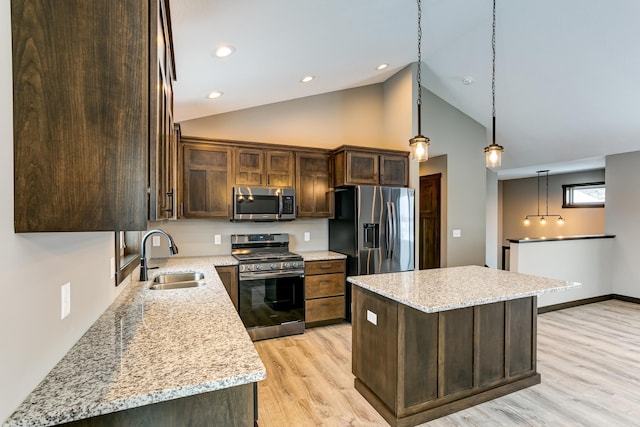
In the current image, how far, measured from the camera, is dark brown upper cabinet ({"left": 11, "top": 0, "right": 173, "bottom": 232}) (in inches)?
35.0

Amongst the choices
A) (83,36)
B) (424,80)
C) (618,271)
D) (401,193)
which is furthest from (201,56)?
(618,271)

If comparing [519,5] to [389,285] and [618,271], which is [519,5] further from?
[618,271]

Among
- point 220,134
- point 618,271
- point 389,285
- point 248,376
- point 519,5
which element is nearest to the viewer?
point 248,376

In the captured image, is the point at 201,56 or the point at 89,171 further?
the point at 201,56

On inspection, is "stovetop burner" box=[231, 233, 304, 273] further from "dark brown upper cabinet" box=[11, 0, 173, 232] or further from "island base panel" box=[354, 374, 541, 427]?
"dark brown upper cabinet" box=[11, 0, 173, 232]

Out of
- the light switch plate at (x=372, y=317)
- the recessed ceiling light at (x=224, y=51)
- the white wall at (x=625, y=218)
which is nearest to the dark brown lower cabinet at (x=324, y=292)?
the light switch plate at (x=372, y=317)

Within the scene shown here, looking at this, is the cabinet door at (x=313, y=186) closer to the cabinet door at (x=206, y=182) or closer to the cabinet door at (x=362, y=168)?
the cabinet door at (x=362, y=168)

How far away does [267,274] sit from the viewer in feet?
11.9

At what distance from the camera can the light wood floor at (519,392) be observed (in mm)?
2258

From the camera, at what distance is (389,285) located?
2.36 metres

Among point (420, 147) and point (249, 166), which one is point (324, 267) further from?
point (420, 147)

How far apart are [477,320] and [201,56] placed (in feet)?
9.54

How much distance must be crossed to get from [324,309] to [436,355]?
6.24ft

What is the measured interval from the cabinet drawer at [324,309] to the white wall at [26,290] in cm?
280
